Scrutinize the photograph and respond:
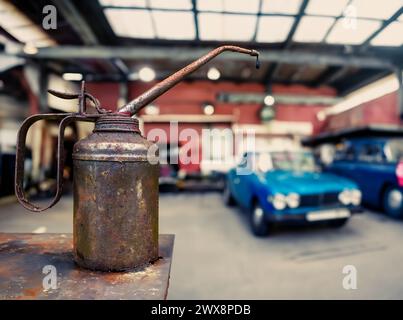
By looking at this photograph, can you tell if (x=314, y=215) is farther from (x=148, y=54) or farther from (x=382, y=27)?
(x=148, y=54)

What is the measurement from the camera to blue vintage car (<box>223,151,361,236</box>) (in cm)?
432

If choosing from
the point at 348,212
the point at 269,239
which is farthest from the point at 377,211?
→ the point at 269,239

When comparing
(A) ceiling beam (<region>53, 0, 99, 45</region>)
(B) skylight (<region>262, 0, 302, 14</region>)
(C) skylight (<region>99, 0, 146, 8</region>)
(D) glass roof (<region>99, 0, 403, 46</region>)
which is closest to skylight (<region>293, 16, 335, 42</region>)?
(D) glass roof (<region>99, 0, 403, 46</region>)

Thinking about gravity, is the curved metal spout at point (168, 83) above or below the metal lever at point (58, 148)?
above

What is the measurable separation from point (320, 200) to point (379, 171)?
8.33ft

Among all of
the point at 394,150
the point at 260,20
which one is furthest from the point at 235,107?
the point at 394,150

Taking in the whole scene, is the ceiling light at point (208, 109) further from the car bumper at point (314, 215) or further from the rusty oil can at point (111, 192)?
the rusty oil can at point (111, 192)

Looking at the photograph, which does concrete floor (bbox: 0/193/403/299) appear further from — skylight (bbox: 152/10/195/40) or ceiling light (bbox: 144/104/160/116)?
ceiling light (bbox: 144/104/160/116)

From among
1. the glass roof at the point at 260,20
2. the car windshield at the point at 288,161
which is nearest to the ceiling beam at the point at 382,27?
the glass roof at the point at 260,20

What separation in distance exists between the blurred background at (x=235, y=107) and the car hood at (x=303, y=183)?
77cm

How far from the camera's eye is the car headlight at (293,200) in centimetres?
431

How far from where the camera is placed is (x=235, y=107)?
11.8 m

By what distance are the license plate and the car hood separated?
1.07 ft
